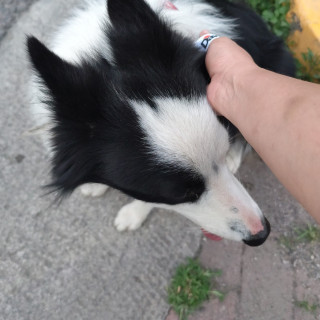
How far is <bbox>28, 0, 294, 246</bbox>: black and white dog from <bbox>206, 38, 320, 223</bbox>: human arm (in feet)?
0.29

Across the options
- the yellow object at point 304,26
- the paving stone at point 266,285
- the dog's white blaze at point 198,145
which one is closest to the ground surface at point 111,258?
the paving stone at point 266,285

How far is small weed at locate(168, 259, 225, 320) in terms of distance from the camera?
2.27 m

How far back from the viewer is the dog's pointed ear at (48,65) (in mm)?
1304

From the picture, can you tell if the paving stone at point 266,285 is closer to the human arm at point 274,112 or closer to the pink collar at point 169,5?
the human arm at point 274,112

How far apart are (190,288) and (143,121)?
1.30m

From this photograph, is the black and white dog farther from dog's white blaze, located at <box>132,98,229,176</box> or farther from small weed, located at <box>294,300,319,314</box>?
small weed, located at <box>294,300,319,314</box>

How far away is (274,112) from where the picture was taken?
4.43 feet

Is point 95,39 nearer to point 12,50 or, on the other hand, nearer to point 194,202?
point 194,202

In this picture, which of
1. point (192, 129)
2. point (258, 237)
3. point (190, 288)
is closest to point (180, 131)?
point (192, 129)

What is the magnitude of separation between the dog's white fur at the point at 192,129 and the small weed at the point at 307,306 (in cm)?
88

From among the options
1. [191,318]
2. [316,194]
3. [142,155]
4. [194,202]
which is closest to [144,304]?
[191,318]

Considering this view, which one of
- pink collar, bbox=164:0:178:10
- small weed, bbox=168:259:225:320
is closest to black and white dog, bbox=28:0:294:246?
pink collar, bbox=164:0:178:10

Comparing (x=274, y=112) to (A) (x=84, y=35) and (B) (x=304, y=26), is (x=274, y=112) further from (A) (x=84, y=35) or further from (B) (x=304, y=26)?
(B) (x=304, y=26)

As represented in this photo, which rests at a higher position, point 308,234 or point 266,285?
point 308,234
